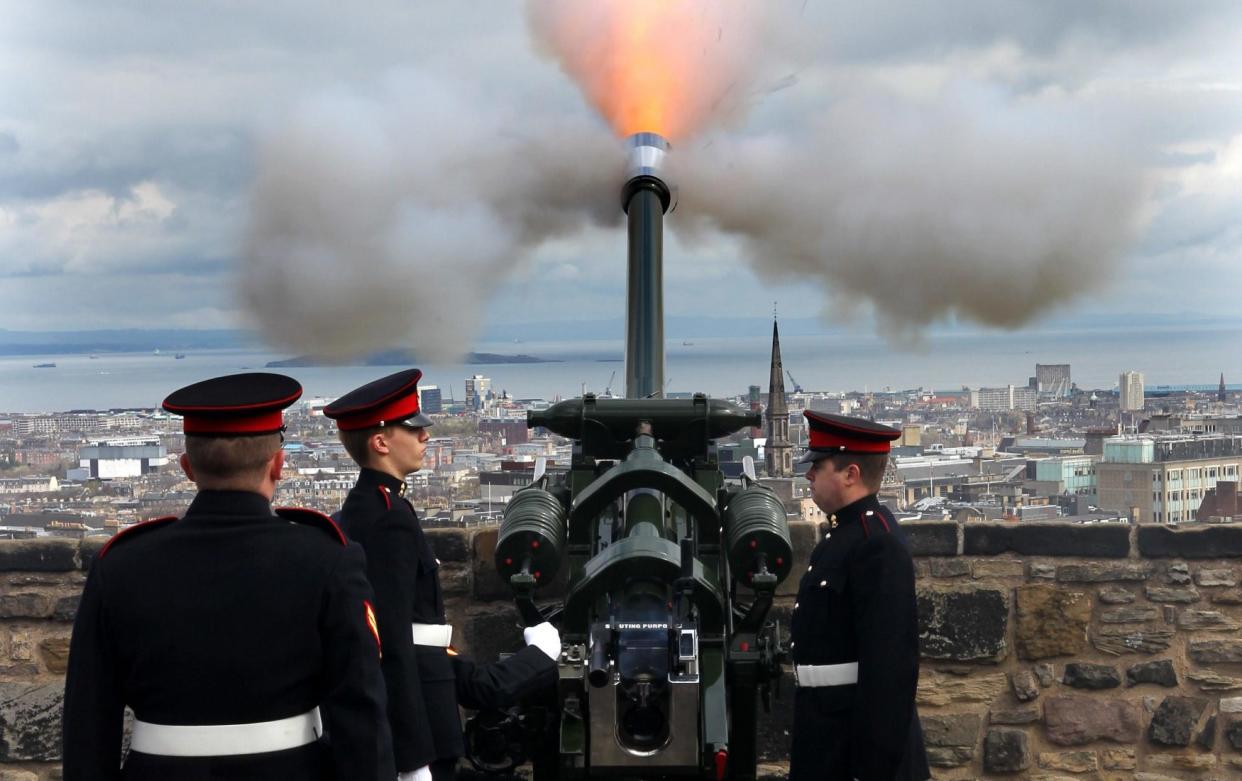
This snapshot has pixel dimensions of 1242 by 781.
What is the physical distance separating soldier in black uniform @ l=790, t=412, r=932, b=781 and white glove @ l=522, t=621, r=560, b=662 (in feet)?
2.21

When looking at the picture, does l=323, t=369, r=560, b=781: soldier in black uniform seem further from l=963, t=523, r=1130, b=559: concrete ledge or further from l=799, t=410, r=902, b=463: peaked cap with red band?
l=963, t=523, r=1130, b=559: concrete ledge

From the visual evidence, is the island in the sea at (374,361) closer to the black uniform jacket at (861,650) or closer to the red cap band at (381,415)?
the red cap band at (381,415)

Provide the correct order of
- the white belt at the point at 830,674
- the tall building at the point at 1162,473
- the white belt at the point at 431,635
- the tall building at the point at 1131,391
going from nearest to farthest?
the white belt at the point at 431,635 < the white belt at the point at 830,674 < the tall building at the point at 1162,473 < the tall building at the point at 1131,391

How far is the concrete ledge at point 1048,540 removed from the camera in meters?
5.99

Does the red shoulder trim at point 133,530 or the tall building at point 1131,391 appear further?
the tall building at point 1131,391

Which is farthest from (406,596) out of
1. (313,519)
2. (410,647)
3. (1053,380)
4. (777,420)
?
(1053,380)

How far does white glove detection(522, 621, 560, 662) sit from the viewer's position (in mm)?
4160

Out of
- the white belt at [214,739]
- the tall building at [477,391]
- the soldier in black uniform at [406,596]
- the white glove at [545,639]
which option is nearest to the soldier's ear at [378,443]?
the soldier in black uniform at [406,596]

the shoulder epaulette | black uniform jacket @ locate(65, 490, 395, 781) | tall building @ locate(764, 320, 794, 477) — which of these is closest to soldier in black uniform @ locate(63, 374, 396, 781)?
black uniform jacket @ locate(65, 490, 395, 781)

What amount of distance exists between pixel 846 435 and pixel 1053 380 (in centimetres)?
1855

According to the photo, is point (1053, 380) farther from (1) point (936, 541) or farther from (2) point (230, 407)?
(2) point (230, 407)

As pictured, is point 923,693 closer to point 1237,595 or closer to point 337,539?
point 1237,595

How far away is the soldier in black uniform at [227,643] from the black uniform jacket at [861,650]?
4.71ft

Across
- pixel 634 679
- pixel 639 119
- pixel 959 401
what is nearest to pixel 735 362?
pixel 959 401
